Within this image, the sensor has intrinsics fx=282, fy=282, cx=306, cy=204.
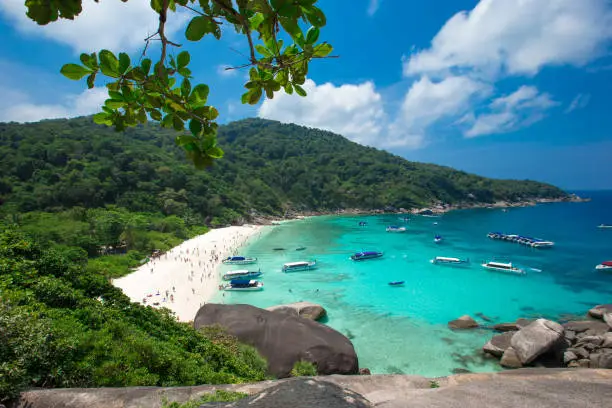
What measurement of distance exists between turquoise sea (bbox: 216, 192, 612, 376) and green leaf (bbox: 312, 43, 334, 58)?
16.6m

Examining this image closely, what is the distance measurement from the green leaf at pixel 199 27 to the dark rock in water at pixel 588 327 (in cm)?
2500

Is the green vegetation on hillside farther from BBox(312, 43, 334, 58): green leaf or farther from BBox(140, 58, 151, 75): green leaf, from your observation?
BBox(312, 43, 334, 58): green leaf

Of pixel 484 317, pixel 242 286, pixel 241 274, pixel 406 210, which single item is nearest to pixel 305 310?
pixel 242 286

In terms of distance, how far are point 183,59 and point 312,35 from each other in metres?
0.82

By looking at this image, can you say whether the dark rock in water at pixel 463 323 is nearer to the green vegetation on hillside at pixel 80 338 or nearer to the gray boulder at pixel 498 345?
the gray boulder at pixel 498 345

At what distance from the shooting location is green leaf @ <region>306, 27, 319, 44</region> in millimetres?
1730

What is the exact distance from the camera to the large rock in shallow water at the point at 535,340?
46.6ft

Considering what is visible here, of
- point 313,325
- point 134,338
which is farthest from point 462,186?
point 134,338

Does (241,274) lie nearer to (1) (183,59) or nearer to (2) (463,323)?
(2) (463,323)

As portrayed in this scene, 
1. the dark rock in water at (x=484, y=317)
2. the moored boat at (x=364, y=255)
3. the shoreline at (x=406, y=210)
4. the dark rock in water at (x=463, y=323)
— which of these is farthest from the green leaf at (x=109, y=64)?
the shoreline at (x=406, y=210)

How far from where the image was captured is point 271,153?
130 metres

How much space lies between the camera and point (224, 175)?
299ft

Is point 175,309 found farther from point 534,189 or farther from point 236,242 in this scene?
point 534,189

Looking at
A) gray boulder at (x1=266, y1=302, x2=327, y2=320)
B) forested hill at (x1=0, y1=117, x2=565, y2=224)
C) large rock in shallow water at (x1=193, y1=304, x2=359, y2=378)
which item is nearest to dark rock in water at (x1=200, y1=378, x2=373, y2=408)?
large rock in shallow water at (x1=193, y1=304, x2=359, y2=378)
